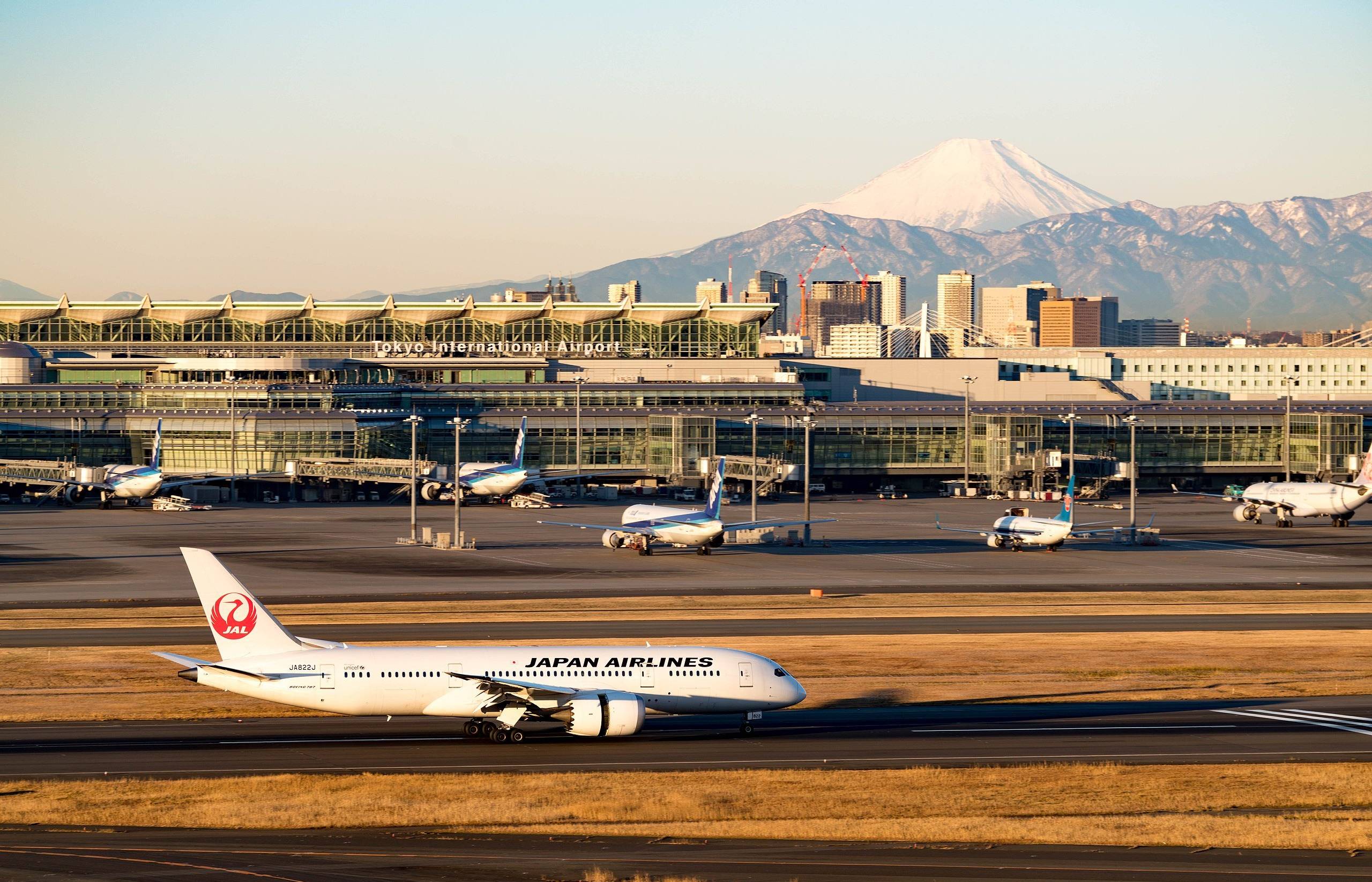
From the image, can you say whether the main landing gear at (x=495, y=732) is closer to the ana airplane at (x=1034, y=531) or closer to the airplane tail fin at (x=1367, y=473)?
the ana airplane at (x=1034, y=531)

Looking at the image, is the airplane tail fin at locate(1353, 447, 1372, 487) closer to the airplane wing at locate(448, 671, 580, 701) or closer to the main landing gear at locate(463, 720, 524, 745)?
the airplane wing at locate(448, 671, 580, 701)

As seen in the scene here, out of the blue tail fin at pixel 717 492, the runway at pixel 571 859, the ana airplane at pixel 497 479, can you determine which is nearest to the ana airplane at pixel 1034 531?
the blue tail fin at pixel 717 492

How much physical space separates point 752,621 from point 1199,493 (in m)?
130

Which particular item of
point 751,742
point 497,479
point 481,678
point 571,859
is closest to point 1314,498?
point 497,479

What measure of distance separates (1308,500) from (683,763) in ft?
369

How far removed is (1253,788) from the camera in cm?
4747

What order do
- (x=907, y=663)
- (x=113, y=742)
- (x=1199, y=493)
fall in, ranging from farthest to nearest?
Result: (x=1199, y=493) → (x=907, y=663) → (x=113, y=742)

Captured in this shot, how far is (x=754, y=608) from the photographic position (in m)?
89.4

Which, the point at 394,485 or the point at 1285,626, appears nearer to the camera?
the point at 1285,626

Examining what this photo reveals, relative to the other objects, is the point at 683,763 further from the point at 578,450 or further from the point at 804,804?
the point at 578,450

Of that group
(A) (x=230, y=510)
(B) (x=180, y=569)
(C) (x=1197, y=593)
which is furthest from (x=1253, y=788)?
(A) (x=230, y=510)

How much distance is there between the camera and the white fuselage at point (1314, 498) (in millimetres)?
141875

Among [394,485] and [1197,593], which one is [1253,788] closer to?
[1197,593]

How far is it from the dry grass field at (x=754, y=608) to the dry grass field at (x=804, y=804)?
35.7m
